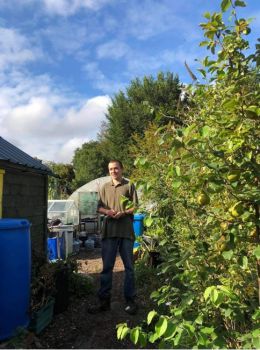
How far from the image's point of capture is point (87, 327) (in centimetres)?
416

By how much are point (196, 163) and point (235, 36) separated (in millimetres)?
669

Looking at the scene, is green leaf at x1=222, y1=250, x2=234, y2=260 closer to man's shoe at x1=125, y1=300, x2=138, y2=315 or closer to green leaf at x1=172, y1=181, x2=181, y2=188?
green leaf at x1=172, y1=181, x2=181, y2=188

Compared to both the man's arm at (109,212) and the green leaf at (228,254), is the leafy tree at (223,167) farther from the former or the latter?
the man's arm at (109,212)

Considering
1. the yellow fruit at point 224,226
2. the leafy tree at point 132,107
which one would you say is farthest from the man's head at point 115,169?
the leafy tree at point 132,107

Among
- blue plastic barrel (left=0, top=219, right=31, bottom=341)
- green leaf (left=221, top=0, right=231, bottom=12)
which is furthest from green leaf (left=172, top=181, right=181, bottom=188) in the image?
blue plastic barrel (left=0, top=219, right=31, bottom=341)

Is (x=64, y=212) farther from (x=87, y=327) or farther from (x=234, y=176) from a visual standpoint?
(x=234, y=176)

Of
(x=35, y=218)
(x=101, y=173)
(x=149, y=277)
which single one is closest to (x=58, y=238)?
(x=35, y=218)

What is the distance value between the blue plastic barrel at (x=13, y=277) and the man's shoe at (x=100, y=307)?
3.01ft

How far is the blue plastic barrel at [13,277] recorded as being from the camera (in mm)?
3598

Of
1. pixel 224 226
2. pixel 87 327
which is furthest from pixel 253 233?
pixel 87 327

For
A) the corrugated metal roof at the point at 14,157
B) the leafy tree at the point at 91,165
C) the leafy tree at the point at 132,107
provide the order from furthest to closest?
1. the leafy tree at the point at 91,165
2. the leafy tree at the point at 132,107
3. the corrugated metal roof at the point at 14,157

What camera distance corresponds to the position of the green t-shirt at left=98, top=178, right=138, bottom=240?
15.1 ft

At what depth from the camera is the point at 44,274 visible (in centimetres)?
432

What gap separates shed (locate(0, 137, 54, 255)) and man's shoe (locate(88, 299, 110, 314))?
3.36ft
